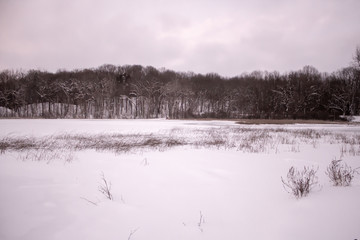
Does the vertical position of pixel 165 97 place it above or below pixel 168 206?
above

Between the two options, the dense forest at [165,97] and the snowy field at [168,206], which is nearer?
the snowy field at [168,206]

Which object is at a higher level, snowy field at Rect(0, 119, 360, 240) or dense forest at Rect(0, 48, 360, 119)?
dense forest at Rect(0, 48, 360, 119)

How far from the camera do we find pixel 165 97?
59.1 m

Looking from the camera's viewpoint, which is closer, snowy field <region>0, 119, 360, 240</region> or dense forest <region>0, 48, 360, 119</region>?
snowy field <region>0, 119, 360, 240</region>

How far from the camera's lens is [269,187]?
4305 mm

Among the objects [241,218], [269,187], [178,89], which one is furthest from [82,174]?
[178,89]

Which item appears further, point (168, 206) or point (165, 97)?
point (165, 97)

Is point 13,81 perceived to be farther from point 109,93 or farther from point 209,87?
point 209,87

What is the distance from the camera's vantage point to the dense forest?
50.8 meters

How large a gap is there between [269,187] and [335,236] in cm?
202

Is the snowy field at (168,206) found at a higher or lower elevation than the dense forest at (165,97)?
lower

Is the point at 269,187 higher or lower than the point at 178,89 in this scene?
lower

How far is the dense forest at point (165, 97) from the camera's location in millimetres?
50750

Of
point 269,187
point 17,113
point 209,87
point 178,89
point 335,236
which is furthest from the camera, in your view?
point 209,87
